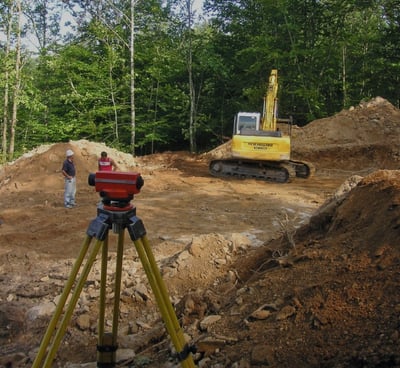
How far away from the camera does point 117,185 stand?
2477 millimetres

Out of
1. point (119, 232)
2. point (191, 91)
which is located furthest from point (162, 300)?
point (191, 91)

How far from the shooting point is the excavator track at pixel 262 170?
1458 centimetres

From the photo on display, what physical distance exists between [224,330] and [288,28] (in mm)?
22227

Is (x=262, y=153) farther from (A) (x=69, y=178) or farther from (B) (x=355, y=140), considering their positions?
(A) (x=69, y=178)

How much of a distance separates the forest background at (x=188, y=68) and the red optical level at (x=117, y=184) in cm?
2025

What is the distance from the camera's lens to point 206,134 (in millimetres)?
27438

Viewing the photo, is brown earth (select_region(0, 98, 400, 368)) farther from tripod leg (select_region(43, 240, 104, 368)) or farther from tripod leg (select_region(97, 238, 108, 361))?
tripod leg (select_region(43, 240, 104, 368))

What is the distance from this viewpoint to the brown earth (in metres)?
2.65

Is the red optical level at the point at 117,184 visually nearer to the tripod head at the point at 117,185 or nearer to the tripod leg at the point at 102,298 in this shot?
the tripod head at the point at 117,185

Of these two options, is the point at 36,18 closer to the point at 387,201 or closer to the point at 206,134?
the point at 206,134

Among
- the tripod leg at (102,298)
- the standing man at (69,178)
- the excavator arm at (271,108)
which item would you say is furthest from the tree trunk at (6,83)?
the tripod leg at (102,298)

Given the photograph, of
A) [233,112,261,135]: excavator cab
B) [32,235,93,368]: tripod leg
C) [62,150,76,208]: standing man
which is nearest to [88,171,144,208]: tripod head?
[32,235,93,368]: tripod leg

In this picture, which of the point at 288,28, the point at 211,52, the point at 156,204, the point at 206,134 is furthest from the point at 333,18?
the point at 156,204

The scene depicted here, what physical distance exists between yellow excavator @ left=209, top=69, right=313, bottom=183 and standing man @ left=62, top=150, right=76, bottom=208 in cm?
572
